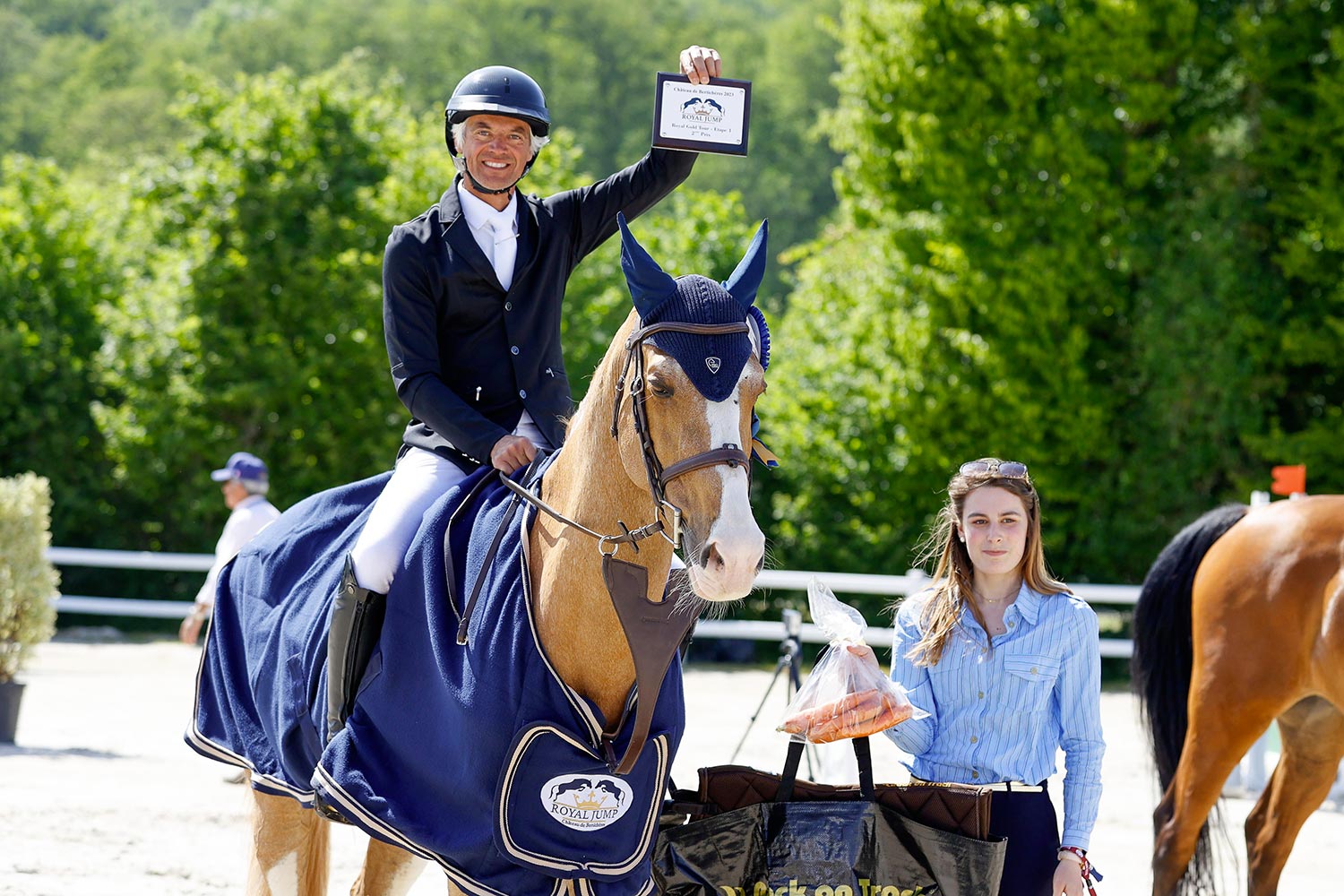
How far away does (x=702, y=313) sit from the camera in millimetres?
2811

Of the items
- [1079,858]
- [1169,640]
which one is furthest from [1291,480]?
[1079,858]

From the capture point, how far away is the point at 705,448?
2.66m

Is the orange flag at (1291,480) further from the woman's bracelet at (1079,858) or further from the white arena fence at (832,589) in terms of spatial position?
the woman's bracelet at (1079,858)

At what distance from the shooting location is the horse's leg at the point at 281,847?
3992 mm

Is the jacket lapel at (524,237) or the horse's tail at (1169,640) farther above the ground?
the jacket lapel at (524,237)

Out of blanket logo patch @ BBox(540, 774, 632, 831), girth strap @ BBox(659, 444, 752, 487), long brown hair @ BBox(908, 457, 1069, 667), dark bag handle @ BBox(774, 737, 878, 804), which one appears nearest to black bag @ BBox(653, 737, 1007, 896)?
dark bag handle @ BBox(774, 737, 878, 804)

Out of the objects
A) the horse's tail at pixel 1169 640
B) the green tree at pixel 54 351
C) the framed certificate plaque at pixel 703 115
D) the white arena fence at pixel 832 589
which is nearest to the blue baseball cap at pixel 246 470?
→ the white arena fence at pixel 832 589

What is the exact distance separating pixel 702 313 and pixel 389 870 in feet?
6.89

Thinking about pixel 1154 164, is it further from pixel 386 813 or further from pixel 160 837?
pixel 386 813

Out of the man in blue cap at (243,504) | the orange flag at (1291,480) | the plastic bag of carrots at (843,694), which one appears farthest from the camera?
the man in blue cap at (243,504)

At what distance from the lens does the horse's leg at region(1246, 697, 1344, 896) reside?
580 cm

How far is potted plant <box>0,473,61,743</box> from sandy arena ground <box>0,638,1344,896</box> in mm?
412

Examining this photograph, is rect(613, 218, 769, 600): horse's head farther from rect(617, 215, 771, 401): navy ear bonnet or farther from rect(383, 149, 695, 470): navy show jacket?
rect(383, 149, 695, 470): navy show jacket

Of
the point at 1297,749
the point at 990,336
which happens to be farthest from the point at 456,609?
the point at 990,336
